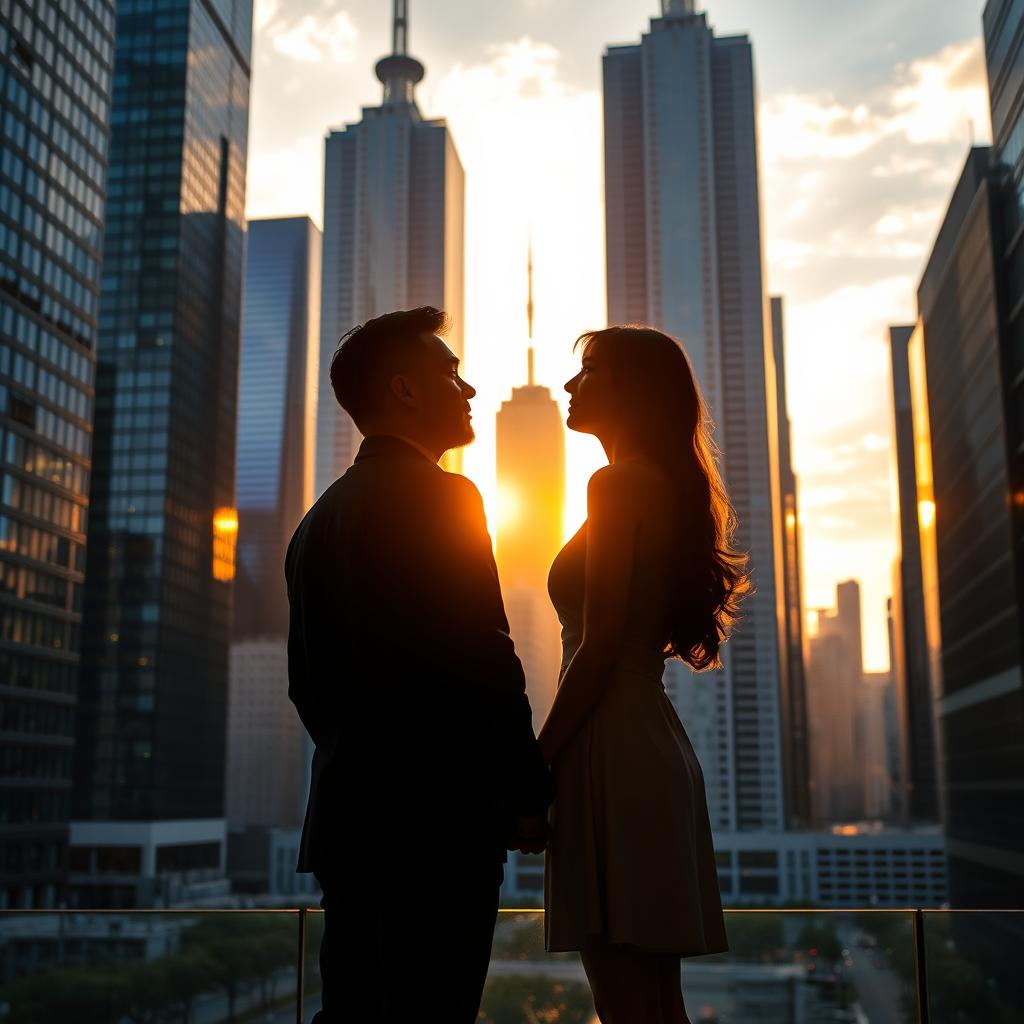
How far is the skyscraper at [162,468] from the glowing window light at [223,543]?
0.16 metres

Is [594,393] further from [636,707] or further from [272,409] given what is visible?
[272,409]

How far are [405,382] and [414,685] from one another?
2.14 ft

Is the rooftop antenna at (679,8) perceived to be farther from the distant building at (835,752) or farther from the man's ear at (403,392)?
the distant building at (835,752)

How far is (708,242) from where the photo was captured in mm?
80125

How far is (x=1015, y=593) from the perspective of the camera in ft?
116

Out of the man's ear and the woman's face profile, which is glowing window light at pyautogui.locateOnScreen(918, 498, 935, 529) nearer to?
the woman's face profile

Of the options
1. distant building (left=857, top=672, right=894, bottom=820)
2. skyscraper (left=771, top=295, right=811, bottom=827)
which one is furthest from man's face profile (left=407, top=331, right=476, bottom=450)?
distant building (left=857, top=672, right=894, bottom=820)

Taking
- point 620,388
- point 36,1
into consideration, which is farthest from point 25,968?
point 36,1

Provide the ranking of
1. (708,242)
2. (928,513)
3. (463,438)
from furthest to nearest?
(708,242) → (928,513) → (463,438)

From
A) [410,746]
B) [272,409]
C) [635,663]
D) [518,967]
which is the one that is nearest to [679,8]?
[272,409]

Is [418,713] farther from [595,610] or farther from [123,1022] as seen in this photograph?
[123,1022]

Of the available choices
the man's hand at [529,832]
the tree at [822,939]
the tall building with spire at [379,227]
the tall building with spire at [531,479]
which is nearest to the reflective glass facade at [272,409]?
the tall building with spire at [531,479]

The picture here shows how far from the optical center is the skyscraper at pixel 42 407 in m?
40.6

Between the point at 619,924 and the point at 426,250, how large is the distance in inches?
3441
